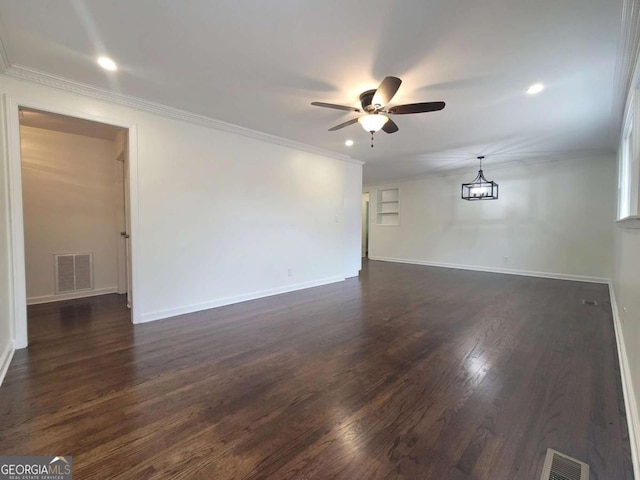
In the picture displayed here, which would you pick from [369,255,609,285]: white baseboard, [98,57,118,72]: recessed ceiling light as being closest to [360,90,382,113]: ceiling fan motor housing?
[98,57,118,72]: recessed ceiling light

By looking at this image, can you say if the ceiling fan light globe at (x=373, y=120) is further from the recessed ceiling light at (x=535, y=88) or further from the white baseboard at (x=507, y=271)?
the white baseboard at (x=507, y=271)

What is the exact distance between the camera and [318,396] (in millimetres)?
1928

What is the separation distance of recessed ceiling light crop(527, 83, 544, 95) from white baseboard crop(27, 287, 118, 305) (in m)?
6.35

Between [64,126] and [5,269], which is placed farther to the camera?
[64,126]

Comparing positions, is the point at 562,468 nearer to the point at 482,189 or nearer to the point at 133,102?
the point at 133,102

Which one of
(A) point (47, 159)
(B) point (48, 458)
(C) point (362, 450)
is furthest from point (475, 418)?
(A) point (47, 159)

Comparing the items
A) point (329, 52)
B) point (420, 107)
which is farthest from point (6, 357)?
point (420, 107)

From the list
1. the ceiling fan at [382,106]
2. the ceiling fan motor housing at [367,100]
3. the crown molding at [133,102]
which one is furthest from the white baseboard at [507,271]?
the ceiling fan motor housing at [367,100]

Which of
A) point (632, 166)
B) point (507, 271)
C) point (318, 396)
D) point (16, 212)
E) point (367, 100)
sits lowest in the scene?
point (318, 396)

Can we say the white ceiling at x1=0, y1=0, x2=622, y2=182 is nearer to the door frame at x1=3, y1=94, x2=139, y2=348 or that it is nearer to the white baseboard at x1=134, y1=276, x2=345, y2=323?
the door frame at x1=3, y1=94, x2=139, y2=348

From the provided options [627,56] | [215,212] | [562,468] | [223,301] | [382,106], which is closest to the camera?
[562,468]

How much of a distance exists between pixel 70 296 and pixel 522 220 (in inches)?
342

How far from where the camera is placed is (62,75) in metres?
2.65

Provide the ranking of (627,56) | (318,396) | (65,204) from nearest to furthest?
1. (318,396)
2. (627,56)
3. (65,204)
